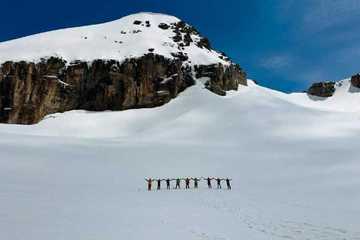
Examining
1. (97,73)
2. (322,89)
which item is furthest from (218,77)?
(322,89)

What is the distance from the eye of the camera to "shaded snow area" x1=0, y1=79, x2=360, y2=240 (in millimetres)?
14344

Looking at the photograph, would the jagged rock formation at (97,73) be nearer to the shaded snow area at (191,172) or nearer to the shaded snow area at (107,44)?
the shaded snow area at (107,44)

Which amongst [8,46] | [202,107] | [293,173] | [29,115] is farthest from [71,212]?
A: [8,46]

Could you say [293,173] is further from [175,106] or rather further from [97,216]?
[175,106]

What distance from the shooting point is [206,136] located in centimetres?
5909

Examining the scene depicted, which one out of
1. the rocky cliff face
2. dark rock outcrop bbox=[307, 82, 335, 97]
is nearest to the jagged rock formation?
the rocky cliff face

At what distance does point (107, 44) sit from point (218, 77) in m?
23.9

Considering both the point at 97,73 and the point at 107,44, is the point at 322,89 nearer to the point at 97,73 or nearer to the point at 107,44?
the point at 107,44

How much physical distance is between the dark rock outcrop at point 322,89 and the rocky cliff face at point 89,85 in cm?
4055

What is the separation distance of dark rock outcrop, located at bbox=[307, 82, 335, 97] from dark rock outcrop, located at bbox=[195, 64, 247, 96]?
1378 inches

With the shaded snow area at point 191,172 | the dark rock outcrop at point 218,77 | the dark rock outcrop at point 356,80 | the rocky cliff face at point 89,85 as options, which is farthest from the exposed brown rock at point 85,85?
the dark rock outcrop at point 356,80

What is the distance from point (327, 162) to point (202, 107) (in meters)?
38.0

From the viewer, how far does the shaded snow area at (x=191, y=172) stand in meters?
14.3

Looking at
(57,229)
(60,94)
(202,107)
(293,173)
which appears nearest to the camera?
(57,229)
